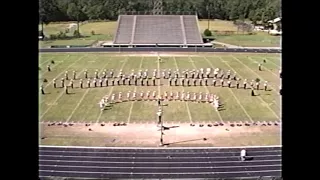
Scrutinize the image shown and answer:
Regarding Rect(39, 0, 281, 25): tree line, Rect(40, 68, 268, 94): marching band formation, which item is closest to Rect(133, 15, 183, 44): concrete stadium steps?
Rect(39, 0, 281, 25): tree line

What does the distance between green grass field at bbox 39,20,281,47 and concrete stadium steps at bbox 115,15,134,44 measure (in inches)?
25.0

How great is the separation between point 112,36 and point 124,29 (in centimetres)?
86

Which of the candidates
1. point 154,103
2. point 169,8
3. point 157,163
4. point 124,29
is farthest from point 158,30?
point 157,163

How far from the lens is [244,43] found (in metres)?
25.8

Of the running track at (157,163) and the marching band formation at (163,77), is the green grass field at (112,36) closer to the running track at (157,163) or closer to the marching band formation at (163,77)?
the marching band formation at (163,77)

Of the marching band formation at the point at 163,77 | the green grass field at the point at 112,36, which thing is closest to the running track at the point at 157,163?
the marching band formation at the point at 163,77

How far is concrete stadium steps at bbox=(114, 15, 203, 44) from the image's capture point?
26.2 metres

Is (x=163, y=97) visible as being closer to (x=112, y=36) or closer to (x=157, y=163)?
(x=157, y=163)

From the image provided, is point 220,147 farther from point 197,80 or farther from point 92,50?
point 92,50

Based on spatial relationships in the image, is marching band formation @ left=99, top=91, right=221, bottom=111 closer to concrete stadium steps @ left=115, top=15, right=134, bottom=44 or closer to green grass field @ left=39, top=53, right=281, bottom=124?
green grass field @ left=39, top=53, right=281, bottom=124

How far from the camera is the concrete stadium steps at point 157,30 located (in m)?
26.2

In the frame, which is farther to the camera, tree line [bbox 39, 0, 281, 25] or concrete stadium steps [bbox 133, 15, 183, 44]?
tree line [bbox 39, 0, 281, 25]

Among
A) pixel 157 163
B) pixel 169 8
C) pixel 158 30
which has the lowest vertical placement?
pixel 157 163

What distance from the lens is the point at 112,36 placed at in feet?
92.4
